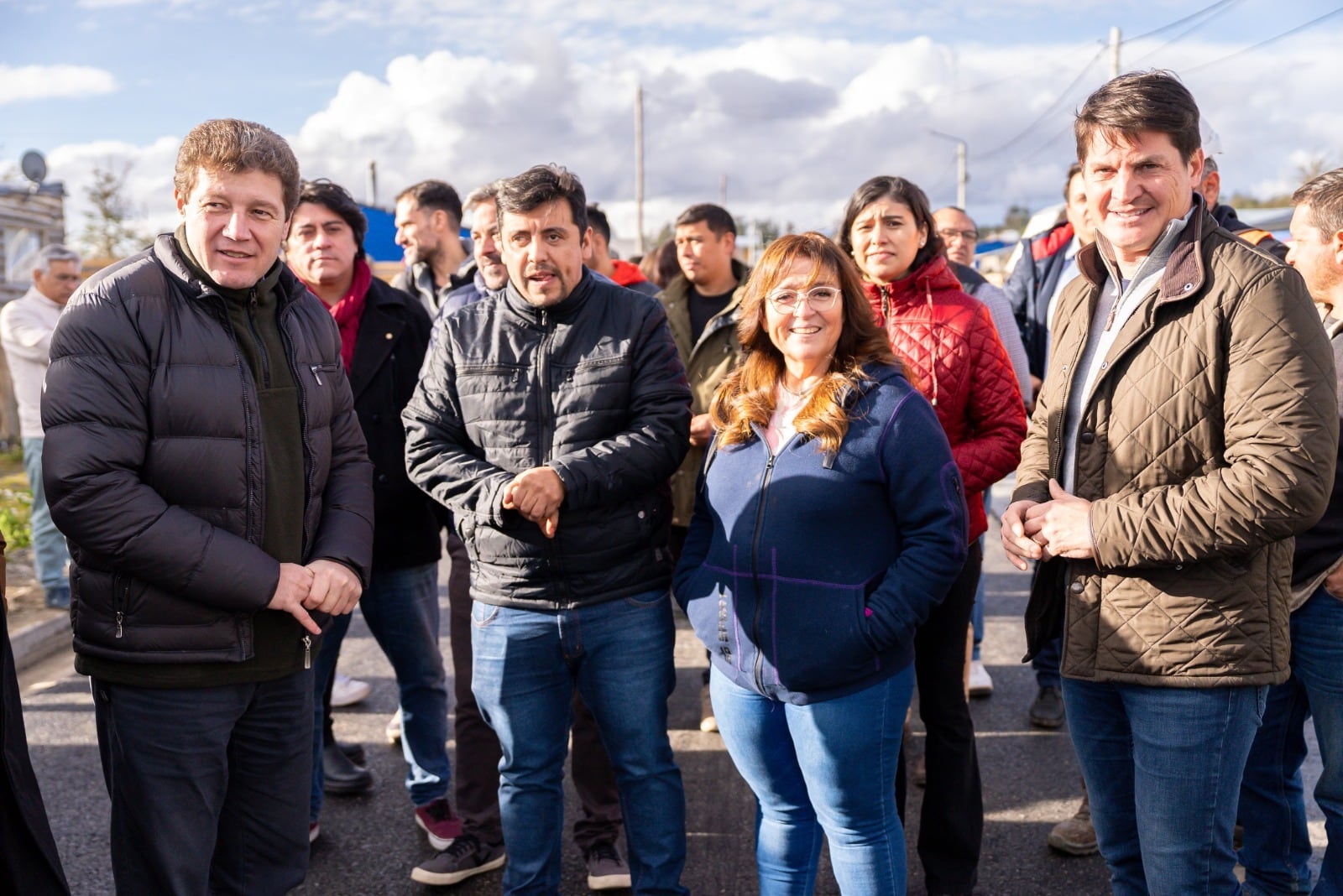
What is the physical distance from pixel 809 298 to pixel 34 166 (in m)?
14.2

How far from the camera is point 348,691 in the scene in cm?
527

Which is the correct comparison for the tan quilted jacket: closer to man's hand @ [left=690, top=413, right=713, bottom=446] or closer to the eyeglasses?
the eyeglasses

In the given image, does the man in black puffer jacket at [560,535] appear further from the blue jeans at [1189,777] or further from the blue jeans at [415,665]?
the blue jeans at [1189,777]

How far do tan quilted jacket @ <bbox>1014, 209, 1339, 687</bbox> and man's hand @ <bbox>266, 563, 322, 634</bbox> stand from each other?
6.04 ft

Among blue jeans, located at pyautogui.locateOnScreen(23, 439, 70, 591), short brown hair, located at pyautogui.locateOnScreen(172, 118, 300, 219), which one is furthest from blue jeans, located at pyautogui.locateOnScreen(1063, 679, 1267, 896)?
blue jeans, located at pyautogui.locateOnScreen(23, 439, 70, 591)

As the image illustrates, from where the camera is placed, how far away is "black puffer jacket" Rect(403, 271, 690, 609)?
293 centimetres

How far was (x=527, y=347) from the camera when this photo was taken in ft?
9.95

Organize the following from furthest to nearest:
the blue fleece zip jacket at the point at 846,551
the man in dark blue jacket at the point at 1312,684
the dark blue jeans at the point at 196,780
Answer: the man in dark blue jacket at the point at 1312,684, the blue fleece zip jacket at the point at 846,551, the dark blue jeans at the point at 196,780

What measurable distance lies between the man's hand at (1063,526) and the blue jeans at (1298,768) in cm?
85

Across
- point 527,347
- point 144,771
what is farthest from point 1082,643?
point 144,771

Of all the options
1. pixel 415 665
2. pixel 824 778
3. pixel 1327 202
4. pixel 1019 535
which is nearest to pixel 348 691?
pixel 415 665

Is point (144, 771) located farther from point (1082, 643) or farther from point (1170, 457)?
point (1170, 457)

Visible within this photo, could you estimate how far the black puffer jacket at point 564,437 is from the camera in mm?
2928

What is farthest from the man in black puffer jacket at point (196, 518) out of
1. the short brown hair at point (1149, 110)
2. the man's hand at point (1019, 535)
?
the short brown hair at point (1149, 110)
